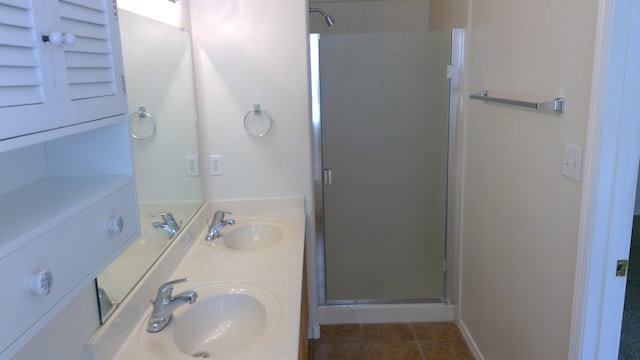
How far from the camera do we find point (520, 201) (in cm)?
195

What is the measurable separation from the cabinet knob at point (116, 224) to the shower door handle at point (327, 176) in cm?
200

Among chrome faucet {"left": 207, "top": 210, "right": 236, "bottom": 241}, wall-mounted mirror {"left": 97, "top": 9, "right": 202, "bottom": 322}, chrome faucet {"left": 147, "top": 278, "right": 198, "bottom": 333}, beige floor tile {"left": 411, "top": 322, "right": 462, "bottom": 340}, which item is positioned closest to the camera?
chrome faucet {"left": 147, "top": 278, "right": 198, "bottom": 333}

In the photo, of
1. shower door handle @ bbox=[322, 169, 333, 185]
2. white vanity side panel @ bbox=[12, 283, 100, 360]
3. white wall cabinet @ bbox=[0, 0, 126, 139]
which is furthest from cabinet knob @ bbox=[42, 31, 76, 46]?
shower door handle @ bbox=[322, 169, 333, 185]

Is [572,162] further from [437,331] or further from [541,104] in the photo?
[437,331]

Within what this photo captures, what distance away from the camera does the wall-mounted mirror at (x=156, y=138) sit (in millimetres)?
1538

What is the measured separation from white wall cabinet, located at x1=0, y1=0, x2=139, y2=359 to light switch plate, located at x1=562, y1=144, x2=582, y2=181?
4.41ft

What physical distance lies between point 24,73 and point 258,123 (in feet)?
6.06

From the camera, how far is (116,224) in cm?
98

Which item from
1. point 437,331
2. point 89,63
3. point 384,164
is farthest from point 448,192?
point 89,63

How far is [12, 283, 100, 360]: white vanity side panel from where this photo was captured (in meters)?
0.99

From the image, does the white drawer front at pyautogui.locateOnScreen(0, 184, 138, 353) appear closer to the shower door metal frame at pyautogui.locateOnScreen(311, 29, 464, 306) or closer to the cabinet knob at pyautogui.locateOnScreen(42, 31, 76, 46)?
the cabinet knob at pyautogui.locateOnScreen(42, 31, 76, 46)

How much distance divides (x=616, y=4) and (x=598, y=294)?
34.9 inches

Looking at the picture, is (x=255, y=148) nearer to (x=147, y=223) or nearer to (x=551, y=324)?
(x=147, y=223)

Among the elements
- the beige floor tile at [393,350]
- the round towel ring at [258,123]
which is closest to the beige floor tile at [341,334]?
the beige floor tile at [393,350]
